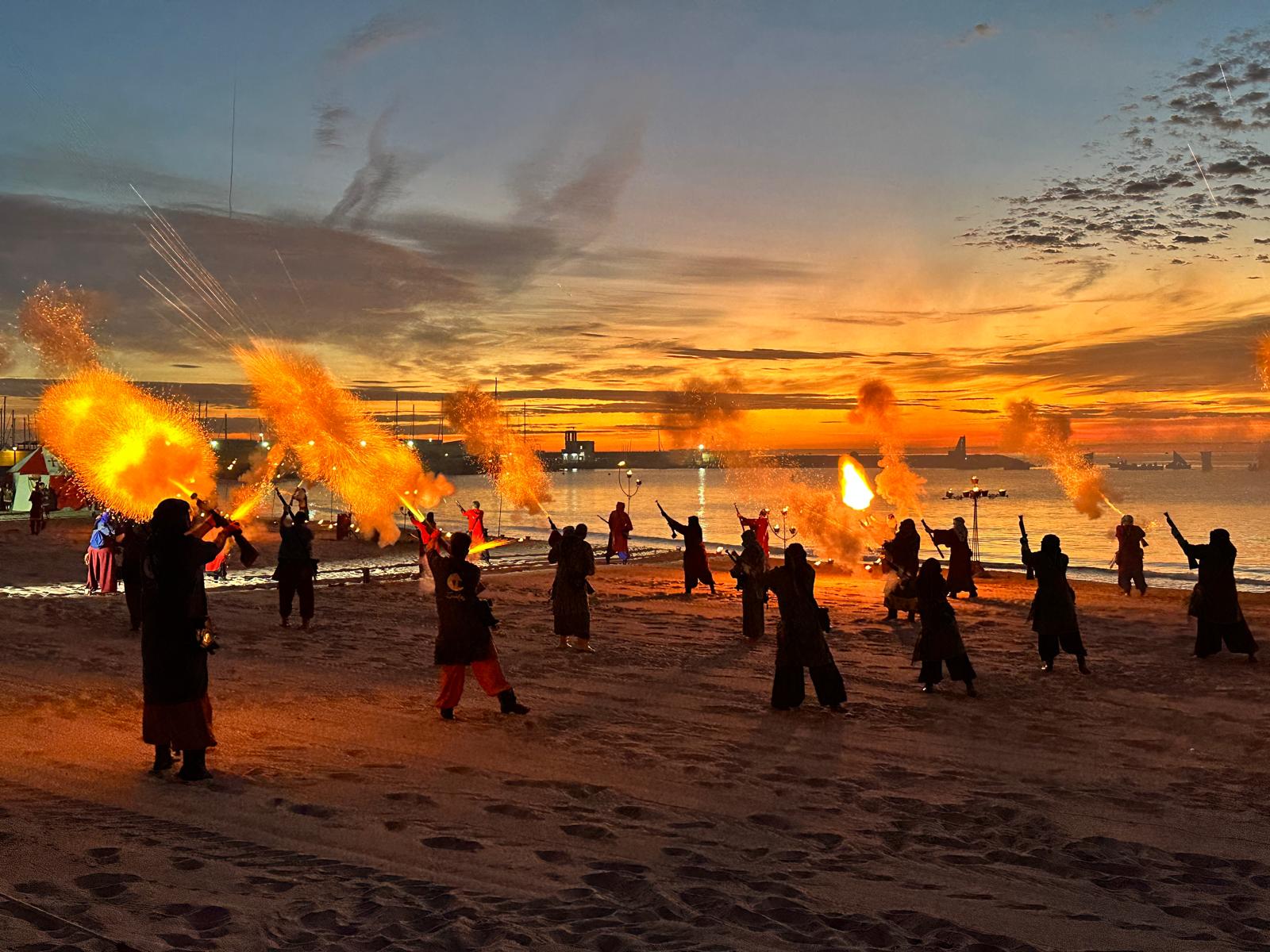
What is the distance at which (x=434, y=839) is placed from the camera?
5.58 metres

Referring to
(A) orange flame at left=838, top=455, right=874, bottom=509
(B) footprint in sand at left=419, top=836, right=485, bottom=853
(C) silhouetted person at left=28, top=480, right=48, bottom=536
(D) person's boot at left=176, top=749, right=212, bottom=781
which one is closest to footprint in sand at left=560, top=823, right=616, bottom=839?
(B) footprint in sand at left=419, top=836, right=485, bottom=853

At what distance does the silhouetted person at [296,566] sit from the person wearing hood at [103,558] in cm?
620

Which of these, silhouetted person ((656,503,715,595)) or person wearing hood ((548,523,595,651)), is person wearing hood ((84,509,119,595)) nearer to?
silhouetted person ((656,503,715,595))

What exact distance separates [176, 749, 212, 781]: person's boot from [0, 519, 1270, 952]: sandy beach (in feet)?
0.69

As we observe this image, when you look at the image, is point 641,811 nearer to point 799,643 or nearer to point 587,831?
point 587,831

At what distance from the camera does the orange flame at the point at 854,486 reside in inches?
974

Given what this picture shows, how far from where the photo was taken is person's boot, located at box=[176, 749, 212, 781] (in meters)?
6.66

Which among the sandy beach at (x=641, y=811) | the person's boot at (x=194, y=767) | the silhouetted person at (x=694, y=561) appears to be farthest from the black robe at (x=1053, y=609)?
the person's boot at (x=194, y=767)

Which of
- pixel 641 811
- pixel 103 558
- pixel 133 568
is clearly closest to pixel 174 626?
pixel 641 811

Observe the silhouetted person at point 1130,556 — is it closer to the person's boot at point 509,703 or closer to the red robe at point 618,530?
the red robe at point 618,530

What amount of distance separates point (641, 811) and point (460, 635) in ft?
Answer: 9.05

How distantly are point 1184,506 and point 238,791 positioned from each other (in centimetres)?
10494

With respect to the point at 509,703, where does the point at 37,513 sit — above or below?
above

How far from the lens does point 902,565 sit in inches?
630
